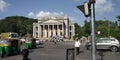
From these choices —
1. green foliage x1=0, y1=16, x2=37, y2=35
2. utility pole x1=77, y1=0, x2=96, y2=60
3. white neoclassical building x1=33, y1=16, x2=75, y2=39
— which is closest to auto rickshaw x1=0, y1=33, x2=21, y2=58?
utility pole x1=77, y1=0, x2=96, y2=60

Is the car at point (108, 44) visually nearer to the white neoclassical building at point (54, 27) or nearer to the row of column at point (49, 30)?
the white neoclassical building at point (54, 27)

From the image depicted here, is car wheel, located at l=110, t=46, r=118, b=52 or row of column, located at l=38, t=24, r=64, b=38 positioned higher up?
row of column, located at l=38, t=24, r=64, b=38

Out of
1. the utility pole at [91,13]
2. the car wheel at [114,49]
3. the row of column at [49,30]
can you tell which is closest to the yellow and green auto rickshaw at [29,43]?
the car wheel at [114,49]

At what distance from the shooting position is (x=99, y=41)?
3459 centimetres

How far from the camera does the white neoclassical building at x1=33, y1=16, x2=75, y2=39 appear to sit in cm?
14312

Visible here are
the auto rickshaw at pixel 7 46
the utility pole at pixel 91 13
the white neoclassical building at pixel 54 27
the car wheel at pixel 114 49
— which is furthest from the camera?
the white neoclassical building at pixel 54 27

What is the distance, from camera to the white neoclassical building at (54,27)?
143 m

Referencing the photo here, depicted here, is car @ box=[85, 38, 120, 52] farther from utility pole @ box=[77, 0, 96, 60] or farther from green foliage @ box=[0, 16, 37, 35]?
green foliage @ box=[0, 16, 37, 35]

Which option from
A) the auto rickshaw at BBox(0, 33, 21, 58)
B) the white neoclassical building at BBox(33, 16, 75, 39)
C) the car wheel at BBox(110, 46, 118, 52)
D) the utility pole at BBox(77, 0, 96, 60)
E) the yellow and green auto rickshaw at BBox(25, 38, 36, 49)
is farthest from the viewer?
the white neoclassical building at BBox(33, 16, 75, 39)

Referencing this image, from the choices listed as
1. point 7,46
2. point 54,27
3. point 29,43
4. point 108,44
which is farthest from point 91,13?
point 54,27

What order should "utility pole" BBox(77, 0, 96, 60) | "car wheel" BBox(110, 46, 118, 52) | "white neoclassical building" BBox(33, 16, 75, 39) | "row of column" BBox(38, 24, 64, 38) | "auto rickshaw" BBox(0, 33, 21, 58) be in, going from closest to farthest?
"utility pole" BBox(77, 0, 96, 60) → "auto rickshaw" BBox(0, 33, 21, 58) → "car wheel" BBox(110, 46, 118, 52) → "white neoclassical building" BBox(33, 16, 75, 39) → "row of column" BBox(38, 24, 64, 38)

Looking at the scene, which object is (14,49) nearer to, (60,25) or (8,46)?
(8,46)

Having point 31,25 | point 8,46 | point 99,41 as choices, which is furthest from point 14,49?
point 31,25

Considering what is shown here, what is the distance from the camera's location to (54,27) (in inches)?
5738
